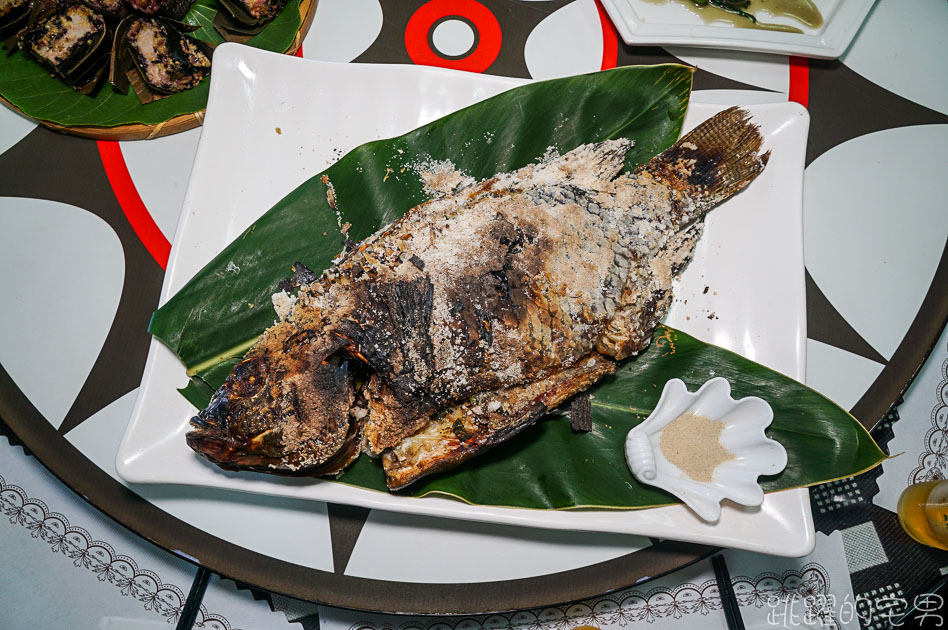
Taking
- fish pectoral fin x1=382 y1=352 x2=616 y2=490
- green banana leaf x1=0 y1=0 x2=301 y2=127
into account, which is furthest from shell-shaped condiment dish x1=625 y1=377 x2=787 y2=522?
green banana leaf x1=0 y1=0 x2=301 y2=127

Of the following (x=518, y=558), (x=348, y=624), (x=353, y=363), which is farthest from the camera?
(x=348, y=624)

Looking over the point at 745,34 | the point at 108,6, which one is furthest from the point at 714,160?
the point at 108,6

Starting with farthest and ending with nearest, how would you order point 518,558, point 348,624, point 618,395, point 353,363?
point 348,624, point 518,558, point 618,395, point 353,363

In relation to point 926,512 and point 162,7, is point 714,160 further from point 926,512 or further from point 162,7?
point 162,7

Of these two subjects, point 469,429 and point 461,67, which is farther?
point 461,67

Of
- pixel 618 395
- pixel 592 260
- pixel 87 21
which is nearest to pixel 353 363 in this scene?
pixel 592 260

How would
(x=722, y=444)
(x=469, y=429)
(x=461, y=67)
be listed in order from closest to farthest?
(x=469, y=429) → (x=722, y=444) → (x=461, y=67)

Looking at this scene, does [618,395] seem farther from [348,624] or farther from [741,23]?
[741,23]
